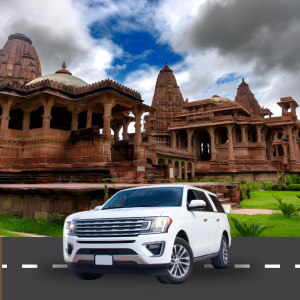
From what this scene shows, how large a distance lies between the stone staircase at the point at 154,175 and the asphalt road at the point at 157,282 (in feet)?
30.7

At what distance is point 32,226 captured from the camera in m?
8.27

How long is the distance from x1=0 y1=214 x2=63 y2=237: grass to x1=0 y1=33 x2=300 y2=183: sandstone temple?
5905 millimetres

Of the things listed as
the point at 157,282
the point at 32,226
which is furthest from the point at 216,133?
the point at 157,282

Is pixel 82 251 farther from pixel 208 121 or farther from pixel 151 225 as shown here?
pixel 208 121

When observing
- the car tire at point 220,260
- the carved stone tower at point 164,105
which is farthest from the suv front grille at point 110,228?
the carved stone tower at point 164,105

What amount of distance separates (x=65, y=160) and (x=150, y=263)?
16203 mm

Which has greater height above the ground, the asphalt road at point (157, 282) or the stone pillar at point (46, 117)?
the stone pillar at point (46, 117)

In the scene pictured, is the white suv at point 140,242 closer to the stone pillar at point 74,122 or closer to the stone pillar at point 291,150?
the stone pillar at point 74,122

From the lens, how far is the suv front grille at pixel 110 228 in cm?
379

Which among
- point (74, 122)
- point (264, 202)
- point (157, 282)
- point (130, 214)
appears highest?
point (74, 122)

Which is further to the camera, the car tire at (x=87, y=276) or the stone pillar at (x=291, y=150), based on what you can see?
the stone pillar at (x=291, y=150)

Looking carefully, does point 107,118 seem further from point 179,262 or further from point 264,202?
point 179,262

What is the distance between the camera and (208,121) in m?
44.3

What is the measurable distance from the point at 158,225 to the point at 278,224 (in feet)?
20.6
